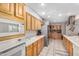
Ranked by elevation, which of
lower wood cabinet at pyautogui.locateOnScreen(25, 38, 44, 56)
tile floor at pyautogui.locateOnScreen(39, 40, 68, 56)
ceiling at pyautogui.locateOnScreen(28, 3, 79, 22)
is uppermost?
ceiling at pyautogui.locateOnScreen(28, 3, 79, 22)

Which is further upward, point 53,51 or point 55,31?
point 55,31

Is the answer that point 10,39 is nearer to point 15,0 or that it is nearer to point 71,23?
point 15,0

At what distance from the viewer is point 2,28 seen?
135 cm

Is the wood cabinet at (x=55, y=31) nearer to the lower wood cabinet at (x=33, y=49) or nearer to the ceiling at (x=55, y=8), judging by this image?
the ceiling at (x=55, y=8)

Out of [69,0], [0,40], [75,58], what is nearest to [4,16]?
[0,40]

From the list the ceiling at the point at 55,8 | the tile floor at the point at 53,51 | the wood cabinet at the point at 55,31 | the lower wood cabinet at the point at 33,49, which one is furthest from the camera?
the wood cabinet at the point at 55,31

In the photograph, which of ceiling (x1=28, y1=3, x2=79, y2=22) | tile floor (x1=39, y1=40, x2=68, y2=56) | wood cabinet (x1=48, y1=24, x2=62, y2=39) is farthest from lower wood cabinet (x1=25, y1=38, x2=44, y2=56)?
wood cabinet (x1=48, y1=24, x2=62, y2=39)

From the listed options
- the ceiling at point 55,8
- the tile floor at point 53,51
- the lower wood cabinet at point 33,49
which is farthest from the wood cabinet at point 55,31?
the lower wood cabinet at point 33,49

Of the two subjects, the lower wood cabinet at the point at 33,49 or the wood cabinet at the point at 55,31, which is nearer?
the lower wood cabinet at the point at 33,49

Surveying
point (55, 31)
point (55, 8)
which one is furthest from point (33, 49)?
point (55, 31)

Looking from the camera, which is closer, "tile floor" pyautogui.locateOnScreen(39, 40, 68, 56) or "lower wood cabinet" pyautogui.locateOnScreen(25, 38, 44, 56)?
"lower wood cabinet" pyautogui.locateOnScreen(25, 38, 44, 56)

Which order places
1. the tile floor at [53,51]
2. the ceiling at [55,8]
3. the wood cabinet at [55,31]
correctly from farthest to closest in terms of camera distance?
the wood cabinet at [55,31], the tile floor at [53,51], the ceiling at [55,8]

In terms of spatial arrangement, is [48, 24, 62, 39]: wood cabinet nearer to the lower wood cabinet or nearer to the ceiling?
the ceiling

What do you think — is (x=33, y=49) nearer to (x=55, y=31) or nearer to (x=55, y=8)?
(x=55, y=8)
